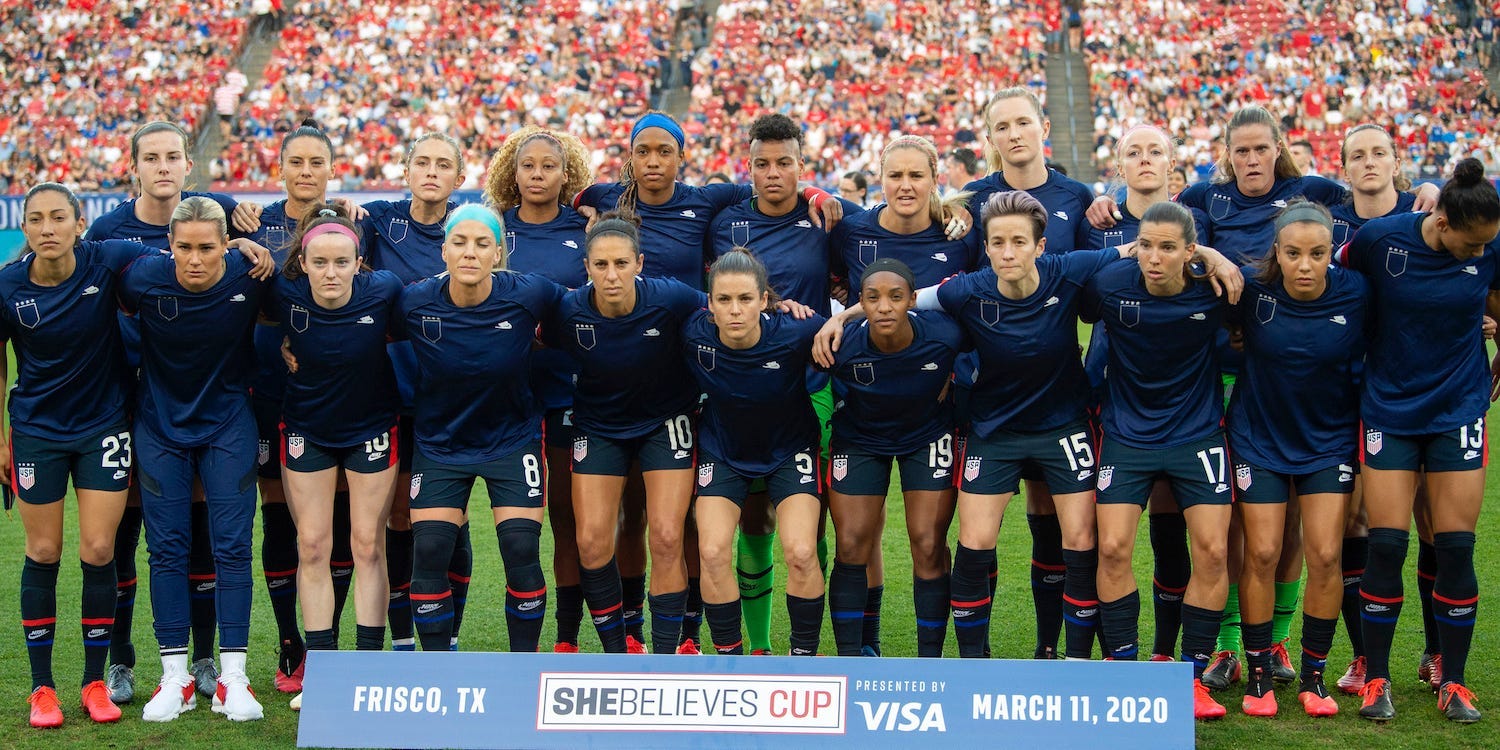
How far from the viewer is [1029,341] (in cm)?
536

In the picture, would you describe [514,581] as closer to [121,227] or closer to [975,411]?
[975,411]

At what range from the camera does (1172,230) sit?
16.9 ft

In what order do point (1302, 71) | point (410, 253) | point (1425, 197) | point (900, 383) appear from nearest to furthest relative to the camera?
point (900, 383)
point (1425, 197)
point (410, 253)
point (1302, 71)

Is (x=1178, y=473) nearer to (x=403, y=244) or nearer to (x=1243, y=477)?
(x=1243, y=477)

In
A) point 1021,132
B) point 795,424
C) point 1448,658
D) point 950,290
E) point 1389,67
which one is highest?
point 1389,67

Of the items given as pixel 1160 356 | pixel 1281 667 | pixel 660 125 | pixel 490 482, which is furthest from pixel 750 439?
pixel 1281 667

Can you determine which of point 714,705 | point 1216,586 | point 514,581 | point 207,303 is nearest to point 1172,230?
point 1216,586

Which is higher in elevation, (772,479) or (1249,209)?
(1249,209)

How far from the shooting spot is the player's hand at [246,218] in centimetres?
588

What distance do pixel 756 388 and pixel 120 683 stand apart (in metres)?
2.82

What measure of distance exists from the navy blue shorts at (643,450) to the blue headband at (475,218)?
86cm

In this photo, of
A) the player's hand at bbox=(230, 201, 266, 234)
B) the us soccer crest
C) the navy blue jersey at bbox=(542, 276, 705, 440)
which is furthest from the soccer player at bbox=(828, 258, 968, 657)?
the player's hand at bbox=(230, 201, 266, 234)

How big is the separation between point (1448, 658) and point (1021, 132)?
8.72 feet

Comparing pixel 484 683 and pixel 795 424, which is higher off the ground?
pixel 795 424
